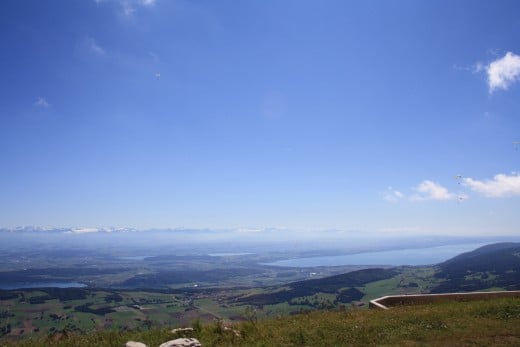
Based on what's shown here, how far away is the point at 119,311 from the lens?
16312 centimetres

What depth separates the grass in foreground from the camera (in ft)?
43.0

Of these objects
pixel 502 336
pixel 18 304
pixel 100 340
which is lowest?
pixel 18 304

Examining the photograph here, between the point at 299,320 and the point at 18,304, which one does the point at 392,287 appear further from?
the point at 299,320

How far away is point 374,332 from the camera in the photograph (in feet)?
47.1

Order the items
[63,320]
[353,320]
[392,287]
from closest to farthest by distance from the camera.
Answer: [353,320] → [63,320] → [392,287]

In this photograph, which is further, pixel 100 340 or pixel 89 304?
pixel 89 304

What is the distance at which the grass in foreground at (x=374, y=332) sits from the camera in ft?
43.0

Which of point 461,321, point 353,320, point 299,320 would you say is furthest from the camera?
point 299,320

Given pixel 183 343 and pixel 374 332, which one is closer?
pixel 183 343

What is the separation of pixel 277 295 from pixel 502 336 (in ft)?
635

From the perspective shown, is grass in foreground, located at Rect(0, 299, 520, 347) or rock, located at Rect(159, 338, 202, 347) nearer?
rock, located at Rect(159, 338, 202, 347)

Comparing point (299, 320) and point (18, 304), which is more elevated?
point (299, 320)

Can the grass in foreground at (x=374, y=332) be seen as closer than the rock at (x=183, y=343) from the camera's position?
No

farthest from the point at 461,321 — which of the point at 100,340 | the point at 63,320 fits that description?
the point at 63,320
